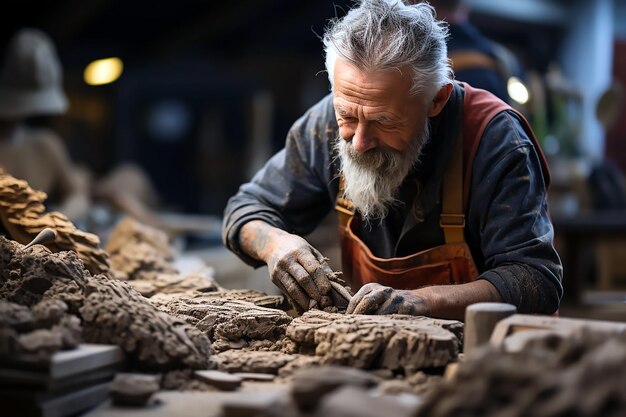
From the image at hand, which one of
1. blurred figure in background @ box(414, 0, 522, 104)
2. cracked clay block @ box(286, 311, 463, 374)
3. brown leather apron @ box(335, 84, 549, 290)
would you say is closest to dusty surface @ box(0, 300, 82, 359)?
cracked clay block @ box(286, 311, 463, 374)

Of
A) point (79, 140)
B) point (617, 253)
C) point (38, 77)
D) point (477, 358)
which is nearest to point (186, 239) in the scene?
point (38, 77)

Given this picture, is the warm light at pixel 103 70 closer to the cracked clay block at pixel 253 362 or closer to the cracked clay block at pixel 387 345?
the cracked clay block at pixel 253 362

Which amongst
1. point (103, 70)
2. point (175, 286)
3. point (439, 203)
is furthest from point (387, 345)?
point (103, 70)

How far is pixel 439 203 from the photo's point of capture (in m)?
3.80

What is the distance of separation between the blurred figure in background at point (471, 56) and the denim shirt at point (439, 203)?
58.6 inches

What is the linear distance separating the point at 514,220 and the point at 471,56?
210 centimetres

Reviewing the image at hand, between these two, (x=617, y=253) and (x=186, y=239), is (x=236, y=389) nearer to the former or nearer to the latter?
(x=186, y=239)

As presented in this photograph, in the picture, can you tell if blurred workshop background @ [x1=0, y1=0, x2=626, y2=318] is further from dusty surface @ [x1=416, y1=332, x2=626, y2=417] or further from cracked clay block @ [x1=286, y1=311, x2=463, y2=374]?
dusty surface @ [x1=416, y1=332, x2=626, y2=417]

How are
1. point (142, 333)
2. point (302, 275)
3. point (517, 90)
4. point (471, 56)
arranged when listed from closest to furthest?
point (142, 333), point (302, 275), point (471, 56), point (517, 90)

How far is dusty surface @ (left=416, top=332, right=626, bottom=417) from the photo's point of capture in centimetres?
204

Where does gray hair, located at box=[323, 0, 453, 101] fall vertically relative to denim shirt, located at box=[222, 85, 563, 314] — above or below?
above

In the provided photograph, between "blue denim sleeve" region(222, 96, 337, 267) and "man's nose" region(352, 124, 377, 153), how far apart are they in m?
0.45

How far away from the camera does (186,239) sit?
8.90 metres

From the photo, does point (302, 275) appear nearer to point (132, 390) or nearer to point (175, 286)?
point (175, 286)
